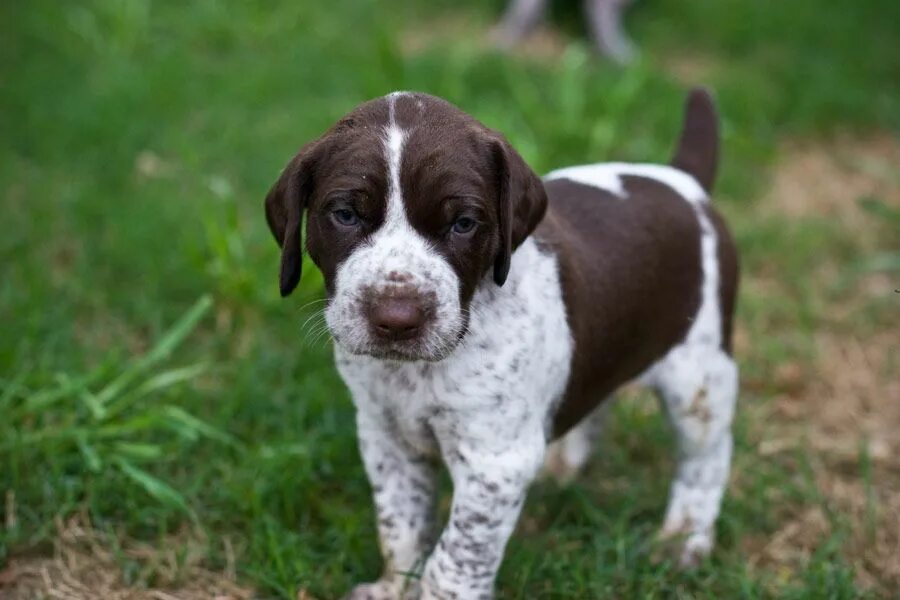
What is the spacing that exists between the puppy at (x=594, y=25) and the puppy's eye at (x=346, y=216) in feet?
17.4

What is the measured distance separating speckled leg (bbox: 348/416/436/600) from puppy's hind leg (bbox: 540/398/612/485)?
832 mm

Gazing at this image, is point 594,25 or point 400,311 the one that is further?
point 594,25

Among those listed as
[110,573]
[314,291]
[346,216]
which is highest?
[346,216]

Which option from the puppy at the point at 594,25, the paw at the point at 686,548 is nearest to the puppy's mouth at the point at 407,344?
the paw at the point at 686,548

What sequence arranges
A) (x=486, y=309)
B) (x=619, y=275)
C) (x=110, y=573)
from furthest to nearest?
(x=110, y=573), (x=619, y=275), (x=486, y=309)

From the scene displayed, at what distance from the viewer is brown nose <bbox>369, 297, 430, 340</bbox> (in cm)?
289

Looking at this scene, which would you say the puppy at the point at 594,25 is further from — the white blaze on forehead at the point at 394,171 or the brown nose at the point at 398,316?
the brown nose at the point at 398,316

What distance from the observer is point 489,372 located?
3.22m

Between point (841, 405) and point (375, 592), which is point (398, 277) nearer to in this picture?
point (375, 592)

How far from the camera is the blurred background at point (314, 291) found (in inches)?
155

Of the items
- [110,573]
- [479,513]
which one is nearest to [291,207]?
[479,513]

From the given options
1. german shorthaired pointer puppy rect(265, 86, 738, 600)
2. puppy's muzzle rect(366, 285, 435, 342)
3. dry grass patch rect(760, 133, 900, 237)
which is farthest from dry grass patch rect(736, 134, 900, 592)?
puppy's muzzle rect(366, 285, 435, 342)

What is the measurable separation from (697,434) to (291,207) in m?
1.65

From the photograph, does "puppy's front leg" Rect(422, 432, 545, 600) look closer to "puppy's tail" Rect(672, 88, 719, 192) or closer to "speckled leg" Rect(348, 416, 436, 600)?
"speckled leg" Rect(348, 416, 436, 600)
